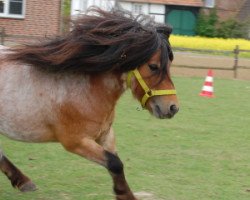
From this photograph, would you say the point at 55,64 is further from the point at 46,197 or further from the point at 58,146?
the point at 58,146

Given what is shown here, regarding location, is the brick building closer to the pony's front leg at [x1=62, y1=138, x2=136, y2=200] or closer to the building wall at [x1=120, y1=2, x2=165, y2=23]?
the building wall at [x1=120, y1=2, x2=165, y2=23]

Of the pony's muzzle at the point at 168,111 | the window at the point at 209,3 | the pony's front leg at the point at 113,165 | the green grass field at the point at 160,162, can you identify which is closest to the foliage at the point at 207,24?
the window at the point at 209,3

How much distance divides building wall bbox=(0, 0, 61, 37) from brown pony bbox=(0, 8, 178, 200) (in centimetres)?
1721

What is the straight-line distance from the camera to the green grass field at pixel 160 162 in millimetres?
5707

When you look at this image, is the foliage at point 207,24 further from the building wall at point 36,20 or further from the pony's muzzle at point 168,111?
the pony's muzzle at point 168,111

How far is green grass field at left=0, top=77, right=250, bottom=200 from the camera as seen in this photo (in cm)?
571

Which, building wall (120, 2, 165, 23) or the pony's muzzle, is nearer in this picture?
the pony's muzzle

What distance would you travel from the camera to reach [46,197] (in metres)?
5.52

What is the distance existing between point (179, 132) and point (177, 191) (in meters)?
3.23

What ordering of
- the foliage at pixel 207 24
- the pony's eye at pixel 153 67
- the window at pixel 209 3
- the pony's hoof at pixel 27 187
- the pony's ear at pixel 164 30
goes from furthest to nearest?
the window at pixel 209 3 < the foliage at pixel 207 24 < the pony's hoof at pixel 27 187 < the pony's ear at pixel 164 30 < the pony's eye at pixel 153 67

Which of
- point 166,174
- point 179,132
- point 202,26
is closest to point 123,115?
point 179,132

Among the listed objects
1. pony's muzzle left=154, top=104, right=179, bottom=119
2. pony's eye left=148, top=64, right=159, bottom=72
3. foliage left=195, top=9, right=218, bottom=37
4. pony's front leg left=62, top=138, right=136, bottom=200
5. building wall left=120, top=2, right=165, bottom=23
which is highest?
building wall left=120, top=2, right=165, bottom=23

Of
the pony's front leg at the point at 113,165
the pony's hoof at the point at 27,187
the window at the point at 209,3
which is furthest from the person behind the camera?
the window at the point at 209,3

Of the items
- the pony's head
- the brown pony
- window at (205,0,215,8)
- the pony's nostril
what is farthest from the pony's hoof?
window at (205,0,215,8)
